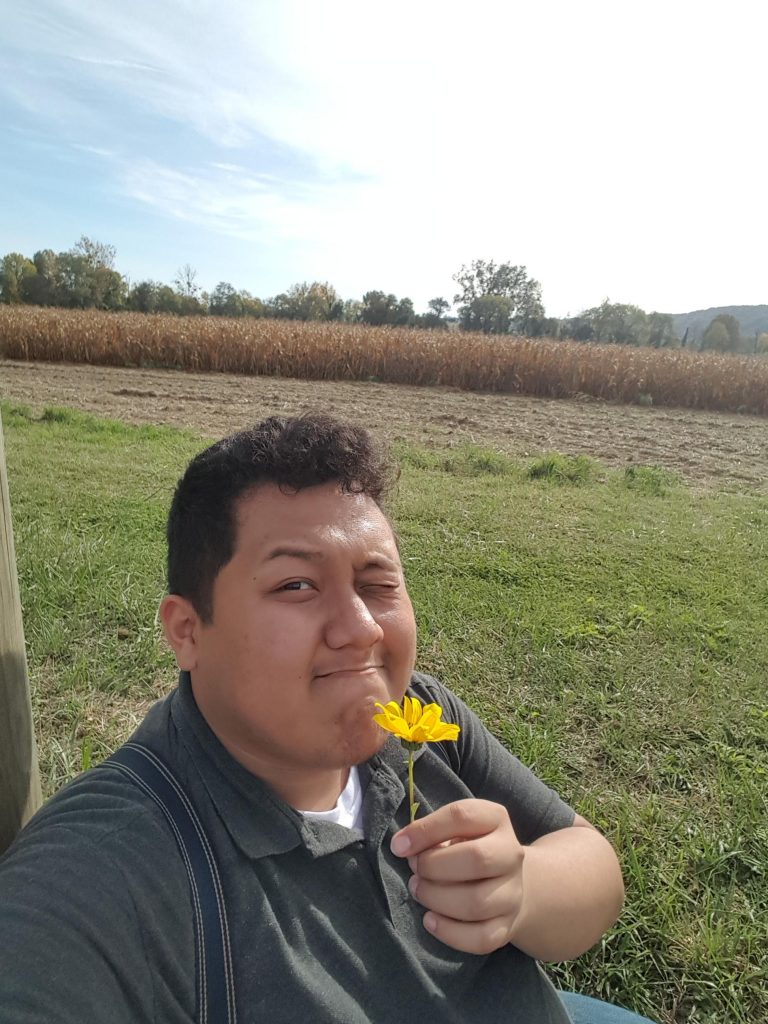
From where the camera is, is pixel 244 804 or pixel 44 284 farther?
pixel 44 284

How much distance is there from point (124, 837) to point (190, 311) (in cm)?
3510

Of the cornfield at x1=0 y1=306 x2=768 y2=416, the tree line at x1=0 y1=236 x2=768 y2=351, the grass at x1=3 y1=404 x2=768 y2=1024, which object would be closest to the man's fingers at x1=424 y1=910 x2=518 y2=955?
the grass at x1=3 y1=404 x2=768 y2=1024

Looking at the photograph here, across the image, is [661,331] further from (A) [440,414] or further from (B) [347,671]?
(B) [347,671]

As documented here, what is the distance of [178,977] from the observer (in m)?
0.77

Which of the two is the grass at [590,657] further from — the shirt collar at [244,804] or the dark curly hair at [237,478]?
the dark curly hair at [237,478]

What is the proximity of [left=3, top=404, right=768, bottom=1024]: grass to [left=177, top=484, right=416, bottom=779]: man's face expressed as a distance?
48.9 inches

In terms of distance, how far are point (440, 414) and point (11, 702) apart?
999 cm

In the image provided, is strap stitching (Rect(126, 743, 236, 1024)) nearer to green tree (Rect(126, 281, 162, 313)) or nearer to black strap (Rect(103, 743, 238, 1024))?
black strap (Rect(103, 743, 238, 1024))

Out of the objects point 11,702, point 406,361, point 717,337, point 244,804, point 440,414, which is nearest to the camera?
point 244,804

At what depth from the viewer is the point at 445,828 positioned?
895mm

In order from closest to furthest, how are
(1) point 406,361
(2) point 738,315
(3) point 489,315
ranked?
(1) point 406,361 → (3) point 489,315 → (2) point 738,315

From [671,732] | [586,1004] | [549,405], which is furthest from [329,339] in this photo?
[586,1004]

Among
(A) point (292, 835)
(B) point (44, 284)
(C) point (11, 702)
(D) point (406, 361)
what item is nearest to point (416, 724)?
(A) point (292, 835)

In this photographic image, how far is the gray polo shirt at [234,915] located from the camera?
0.71m
